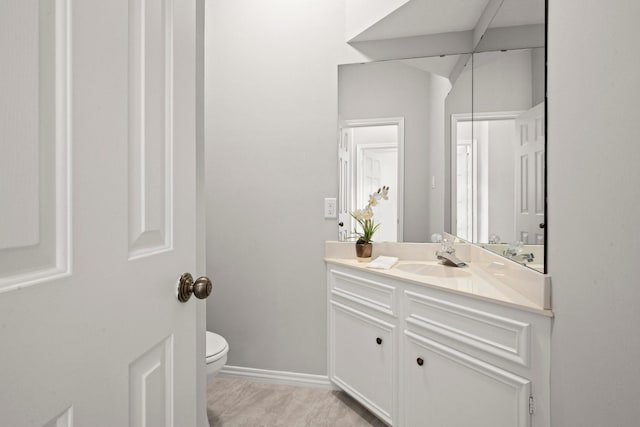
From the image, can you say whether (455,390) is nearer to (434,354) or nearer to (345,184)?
(434,354)

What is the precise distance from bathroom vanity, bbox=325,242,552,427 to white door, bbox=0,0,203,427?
3.53 feet

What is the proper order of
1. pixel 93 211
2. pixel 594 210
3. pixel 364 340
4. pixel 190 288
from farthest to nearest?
pixel 364 340 < pixel 594 210 < pixel 190 288 < pixel 93 211

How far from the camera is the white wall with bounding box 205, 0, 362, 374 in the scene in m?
2.37

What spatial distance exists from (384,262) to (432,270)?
0.88 ft

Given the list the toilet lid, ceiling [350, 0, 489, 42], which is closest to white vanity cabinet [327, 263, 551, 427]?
the toilet lid

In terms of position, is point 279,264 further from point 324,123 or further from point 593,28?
point 593,28

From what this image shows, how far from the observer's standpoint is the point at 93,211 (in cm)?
52

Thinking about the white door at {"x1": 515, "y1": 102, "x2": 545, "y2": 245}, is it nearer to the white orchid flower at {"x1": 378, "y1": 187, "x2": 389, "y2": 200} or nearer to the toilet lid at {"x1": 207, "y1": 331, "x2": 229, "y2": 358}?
the white orchid flower at {"x1": 378, "y1": 187, "x2": 389, "y2": 200}

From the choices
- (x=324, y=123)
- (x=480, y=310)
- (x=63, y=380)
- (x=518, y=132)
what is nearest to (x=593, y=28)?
(x=518, y=132)

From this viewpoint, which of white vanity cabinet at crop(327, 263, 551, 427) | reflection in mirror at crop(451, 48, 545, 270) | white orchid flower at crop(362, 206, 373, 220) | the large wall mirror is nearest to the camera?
white vanity cabinet at crop(327, 263, 551, 427)

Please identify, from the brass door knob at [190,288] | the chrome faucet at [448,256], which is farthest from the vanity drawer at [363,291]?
the brass door knob at [190,288]

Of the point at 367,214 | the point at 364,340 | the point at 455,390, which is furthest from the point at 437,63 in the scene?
the point at 455,390

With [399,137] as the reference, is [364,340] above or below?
below

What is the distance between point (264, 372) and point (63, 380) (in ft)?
7.20
